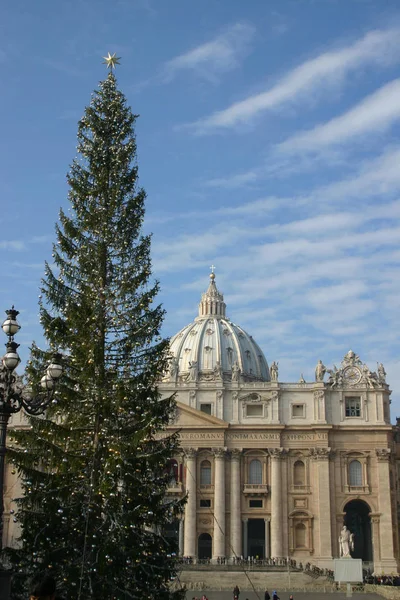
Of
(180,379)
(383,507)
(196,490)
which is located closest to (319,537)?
(383,507)

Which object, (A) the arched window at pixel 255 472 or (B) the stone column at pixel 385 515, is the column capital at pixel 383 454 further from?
(A) the arched window at pixel 255 472

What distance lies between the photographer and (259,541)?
82562 mm

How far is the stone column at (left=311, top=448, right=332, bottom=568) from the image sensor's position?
76431 mm

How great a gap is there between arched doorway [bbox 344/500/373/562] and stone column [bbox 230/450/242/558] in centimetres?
1124

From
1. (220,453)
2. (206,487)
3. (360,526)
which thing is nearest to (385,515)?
(360,526)

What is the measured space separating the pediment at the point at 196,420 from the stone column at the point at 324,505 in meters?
9.70

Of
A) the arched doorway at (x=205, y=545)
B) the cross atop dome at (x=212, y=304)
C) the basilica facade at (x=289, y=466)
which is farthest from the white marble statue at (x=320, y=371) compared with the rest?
the cross atop dome at (x=212, y=304)

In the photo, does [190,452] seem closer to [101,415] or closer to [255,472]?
[255,472]

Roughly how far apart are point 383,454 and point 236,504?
15094 millimetres

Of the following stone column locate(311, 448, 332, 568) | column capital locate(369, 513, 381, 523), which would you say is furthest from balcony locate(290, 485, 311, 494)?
column capital locate(369, 513, 381, 523)

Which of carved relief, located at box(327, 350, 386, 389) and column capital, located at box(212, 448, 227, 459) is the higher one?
carved relief, located at box(327, 350, 386, 389)

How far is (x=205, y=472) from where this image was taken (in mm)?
81875

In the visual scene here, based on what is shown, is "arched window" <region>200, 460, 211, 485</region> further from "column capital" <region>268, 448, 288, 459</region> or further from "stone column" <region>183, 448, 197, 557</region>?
"column capital" <region>268, 448, 288, 459</region>

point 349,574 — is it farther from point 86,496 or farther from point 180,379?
point 180,379
